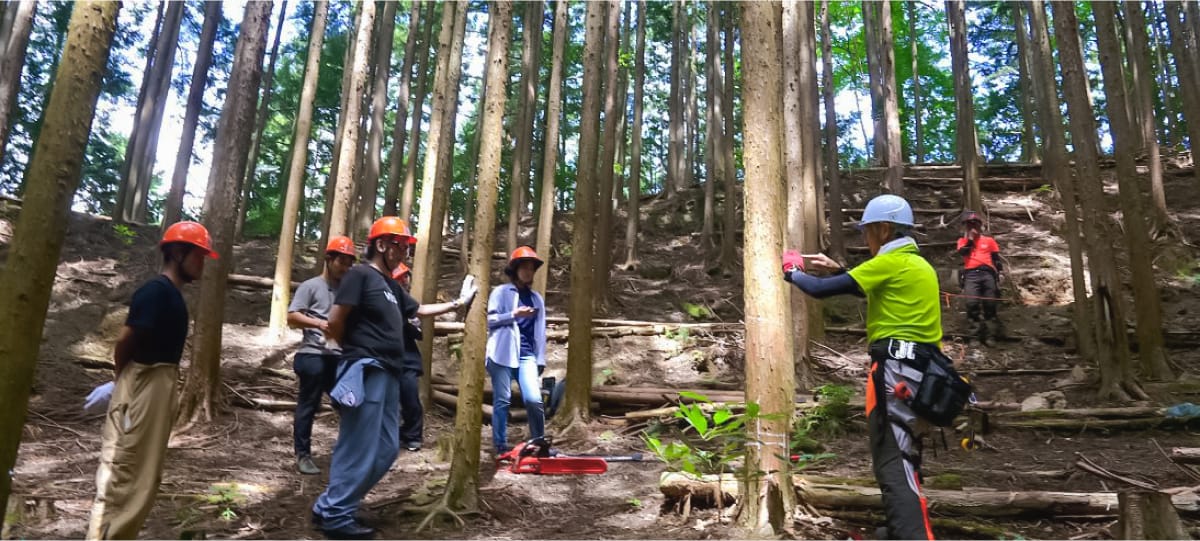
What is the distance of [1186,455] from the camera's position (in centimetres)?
561

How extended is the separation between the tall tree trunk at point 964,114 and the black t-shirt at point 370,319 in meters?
14.8

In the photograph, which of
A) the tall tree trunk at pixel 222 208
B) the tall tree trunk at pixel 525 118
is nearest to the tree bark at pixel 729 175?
the tall tree trunk at pixel 525 118

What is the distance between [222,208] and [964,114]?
16159mm

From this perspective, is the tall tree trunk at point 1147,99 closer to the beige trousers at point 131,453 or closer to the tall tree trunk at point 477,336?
the tall tree trunk at point 477,336

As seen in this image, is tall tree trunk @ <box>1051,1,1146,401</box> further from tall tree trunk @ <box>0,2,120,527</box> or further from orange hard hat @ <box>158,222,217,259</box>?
tall tree trunk @ <box>0,2,120,527</box>

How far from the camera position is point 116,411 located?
3.60 meters

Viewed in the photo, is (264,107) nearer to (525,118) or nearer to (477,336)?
(525,118)

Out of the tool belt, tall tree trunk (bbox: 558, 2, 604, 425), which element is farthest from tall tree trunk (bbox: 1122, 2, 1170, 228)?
the tool belt

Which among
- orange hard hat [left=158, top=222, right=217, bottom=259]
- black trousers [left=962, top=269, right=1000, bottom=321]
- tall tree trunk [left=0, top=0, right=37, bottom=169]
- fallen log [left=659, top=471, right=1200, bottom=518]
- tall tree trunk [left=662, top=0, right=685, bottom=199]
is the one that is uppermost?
tall tree trunk [left=662, top=0, right=685, bottom=199]

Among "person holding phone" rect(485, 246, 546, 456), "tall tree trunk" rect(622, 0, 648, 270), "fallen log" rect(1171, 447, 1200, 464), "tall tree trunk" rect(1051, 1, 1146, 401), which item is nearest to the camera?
"fallen log" rect(1171, 447, 1200, 464)

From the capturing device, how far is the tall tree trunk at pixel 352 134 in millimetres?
9562

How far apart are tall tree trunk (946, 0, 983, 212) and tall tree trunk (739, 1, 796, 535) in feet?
42.7

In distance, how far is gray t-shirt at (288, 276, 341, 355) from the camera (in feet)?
20.2

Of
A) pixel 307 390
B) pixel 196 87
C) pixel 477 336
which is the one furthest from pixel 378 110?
pixel 477 336
